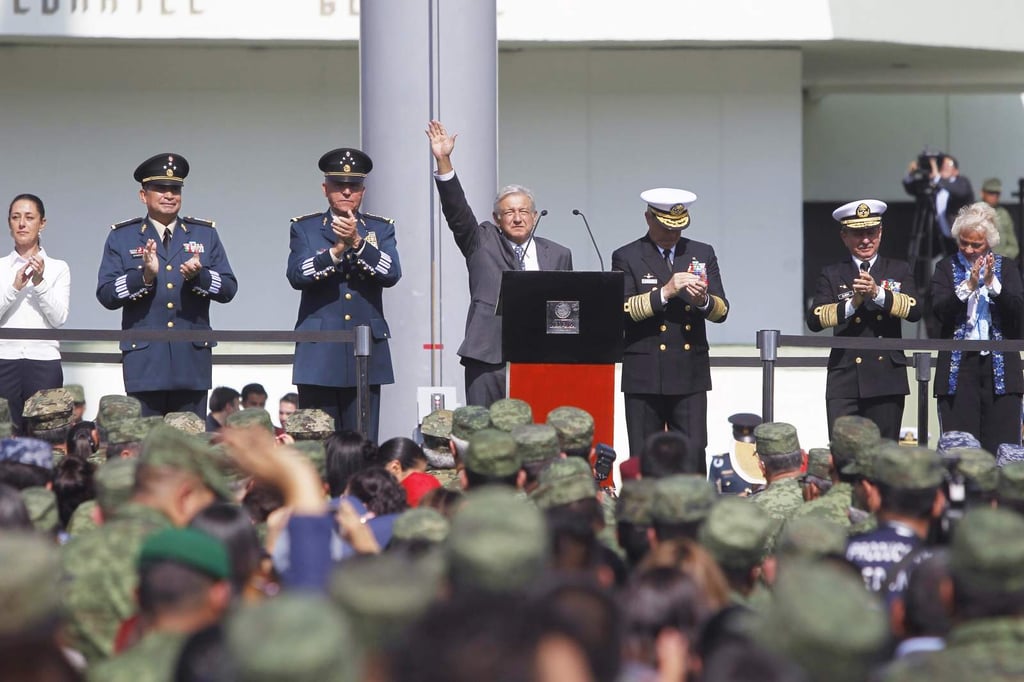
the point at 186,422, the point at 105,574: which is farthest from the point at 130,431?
the point at 105,574

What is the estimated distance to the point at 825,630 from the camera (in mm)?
2793

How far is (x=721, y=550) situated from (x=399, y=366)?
16.2ft

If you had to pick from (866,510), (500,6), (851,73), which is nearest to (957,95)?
(851,73)

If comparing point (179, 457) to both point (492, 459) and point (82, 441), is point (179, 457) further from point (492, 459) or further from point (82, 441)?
point (82, 441)

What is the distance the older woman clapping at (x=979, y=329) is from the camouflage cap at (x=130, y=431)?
12.8 feet

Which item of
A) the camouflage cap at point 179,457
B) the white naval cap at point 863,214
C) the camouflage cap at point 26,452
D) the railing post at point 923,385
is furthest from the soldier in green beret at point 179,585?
the railing post at point 923,385

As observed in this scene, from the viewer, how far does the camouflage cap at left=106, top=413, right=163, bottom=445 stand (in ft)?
20.4

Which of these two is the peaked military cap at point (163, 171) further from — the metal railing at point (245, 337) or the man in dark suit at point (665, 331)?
the man in dark suit at point (665, 331)

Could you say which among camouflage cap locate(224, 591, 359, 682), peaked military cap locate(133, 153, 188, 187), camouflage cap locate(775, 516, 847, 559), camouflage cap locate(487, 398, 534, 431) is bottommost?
camouflage cap locate(775, 516, 847, 559)

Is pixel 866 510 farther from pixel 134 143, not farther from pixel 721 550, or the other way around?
pixel 134 143

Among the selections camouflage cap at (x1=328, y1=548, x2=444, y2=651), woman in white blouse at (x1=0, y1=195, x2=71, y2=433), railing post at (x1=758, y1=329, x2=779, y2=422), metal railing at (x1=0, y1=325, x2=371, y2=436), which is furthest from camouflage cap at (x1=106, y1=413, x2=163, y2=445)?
camouflage cap at (x1=328, y1=548, x2=444, y2=651)

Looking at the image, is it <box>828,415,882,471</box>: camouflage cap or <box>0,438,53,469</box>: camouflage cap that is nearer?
<box>0,438,53,469</box>: camouflage cap

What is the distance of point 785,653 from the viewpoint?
2826mm

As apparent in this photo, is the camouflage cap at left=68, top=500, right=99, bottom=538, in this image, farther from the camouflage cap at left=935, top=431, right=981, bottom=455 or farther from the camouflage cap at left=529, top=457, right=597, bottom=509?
the camouflage cap at left=935, top=431, right=981, bottom=455
